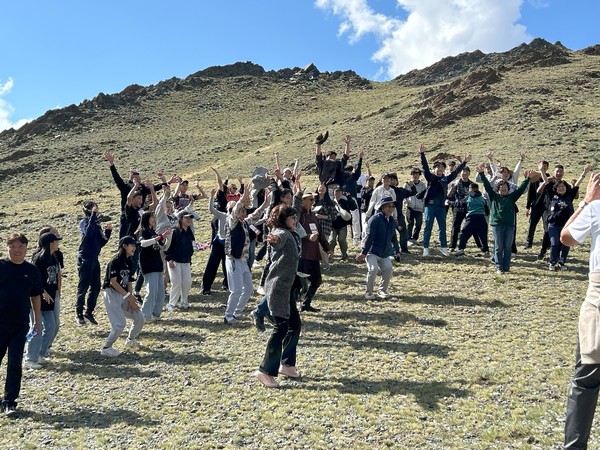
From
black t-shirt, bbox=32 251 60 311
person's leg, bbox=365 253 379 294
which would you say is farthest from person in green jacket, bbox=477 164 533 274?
black t-shirt, bbox=32 251 60 311

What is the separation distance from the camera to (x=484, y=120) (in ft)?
161

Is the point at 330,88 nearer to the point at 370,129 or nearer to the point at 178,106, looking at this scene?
the point at 178,106

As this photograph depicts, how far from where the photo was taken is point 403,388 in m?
6.89

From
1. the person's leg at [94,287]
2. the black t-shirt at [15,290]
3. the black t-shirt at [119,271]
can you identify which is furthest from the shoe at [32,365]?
the person's leg at [94,287]

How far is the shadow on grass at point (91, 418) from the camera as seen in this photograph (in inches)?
254

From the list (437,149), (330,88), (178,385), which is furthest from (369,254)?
(330,88)

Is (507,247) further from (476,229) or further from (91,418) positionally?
(91,418)

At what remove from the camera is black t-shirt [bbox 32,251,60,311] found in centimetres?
843

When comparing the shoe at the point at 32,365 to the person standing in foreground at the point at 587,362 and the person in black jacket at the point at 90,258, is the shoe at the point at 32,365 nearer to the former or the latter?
the person in black jacket at the point at 90,258

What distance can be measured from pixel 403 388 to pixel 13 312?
5072 millimetres

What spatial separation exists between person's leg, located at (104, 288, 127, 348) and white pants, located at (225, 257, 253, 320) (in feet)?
6.42

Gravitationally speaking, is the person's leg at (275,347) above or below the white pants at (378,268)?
below

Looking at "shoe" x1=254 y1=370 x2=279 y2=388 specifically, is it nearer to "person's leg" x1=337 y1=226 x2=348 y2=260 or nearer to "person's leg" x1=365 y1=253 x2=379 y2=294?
"person's leg" x1=365 y1=253 x2=379 y2=294

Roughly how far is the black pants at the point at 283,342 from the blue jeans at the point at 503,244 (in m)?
6.82
